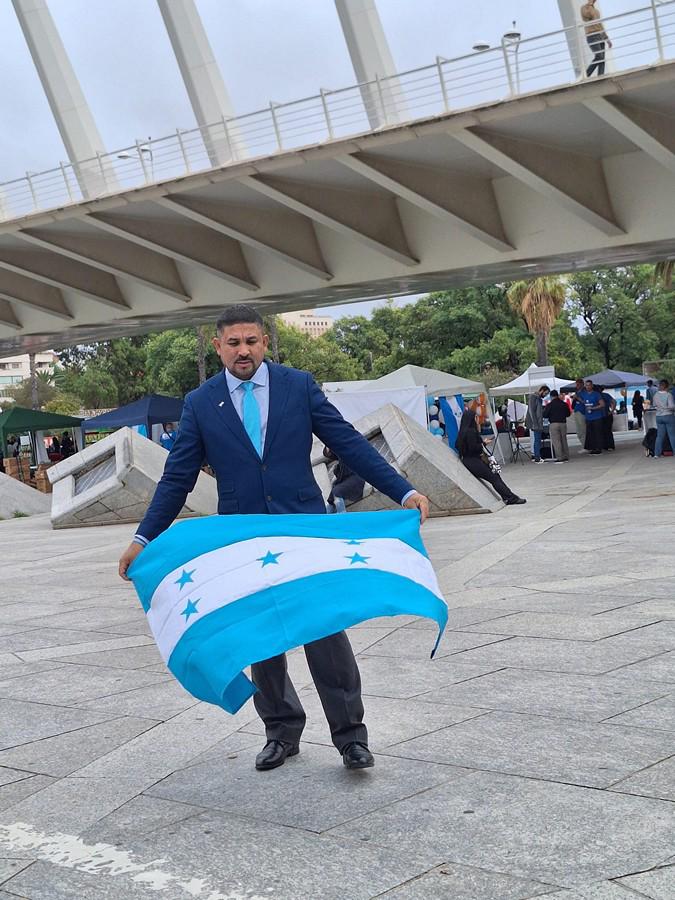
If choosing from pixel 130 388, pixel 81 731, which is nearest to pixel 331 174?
pixel 81 731

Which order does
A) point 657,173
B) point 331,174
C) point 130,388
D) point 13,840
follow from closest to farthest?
point 13,840, point 657,173, point 331,174, point 130,388

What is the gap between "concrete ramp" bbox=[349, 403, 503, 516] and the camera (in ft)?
48.2

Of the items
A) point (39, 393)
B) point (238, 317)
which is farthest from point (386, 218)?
point (39, 393)

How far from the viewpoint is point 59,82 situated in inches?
1127

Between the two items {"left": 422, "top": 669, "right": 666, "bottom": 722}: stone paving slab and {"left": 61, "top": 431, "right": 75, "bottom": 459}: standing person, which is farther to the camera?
{"left": 61, "top": 431, "right": 75, "bottom": 459}: standing person

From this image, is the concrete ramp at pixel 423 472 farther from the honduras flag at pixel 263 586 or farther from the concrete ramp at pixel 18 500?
the concrete ramp at pixel 18 500

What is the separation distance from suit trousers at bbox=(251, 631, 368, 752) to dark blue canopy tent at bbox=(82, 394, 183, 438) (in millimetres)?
24791

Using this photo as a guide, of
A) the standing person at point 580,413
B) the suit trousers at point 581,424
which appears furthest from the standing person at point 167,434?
the suit trousers at point 581,424

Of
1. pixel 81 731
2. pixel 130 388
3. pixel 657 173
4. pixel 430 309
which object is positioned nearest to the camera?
pixel 81 731

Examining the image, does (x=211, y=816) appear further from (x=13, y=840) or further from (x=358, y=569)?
(x=358, y=569)

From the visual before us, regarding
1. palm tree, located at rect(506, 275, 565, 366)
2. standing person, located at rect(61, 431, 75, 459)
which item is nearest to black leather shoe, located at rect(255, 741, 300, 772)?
standing person, located at rect(61, 431, 75, 459)

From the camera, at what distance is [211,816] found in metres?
3.76

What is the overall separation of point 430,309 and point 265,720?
61.5m

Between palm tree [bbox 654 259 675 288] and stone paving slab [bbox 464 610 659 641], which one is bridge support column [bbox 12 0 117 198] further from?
stone paving slab [bbox 464 610 659 641]
